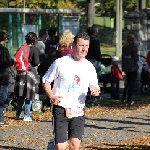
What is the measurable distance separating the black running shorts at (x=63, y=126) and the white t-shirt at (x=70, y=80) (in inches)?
4.5

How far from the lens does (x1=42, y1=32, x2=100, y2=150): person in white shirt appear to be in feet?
28.4

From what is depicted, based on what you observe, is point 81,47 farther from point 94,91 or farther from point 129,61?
point 129,61

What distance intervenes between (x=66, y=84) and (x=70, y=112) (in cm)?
34

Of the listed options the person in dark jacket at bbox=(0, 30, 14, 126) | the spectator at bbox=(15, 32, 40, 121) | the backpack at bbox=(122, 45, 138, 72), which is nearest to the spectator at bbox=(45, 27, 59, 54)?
the spectator at bbox=(15, 32, 40, 121)

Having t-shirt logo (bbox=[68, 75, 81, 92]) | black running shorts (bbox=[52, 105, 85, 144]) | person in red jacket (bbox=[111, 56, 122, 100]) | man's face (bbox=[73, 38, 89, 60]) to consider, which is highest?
man's face (bbox=[73, 38, 89, 60])

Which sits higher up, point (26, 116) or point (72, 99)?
point (72, 99)

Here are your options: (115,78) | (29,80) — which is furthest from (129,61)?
(29,80)

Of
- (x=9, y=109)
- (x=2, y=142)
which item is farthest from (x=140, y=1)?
(x=2, y=142)

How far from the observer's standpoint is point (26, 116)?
14.9 metres

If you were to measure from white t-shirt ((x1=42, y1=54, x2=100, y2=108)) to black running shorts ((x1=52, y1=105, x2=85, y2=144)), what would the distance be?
11cm

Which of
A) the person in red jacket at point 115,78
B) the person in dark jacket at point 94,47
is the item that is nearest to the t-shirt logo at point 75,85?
the person in dark jacket at point 94,47

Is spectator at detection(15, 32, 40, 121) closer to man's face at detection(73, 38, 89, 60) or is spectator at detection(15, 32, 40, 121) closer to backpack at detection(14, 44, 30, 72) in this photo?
backpack at detection(14, 44, 30, 72)

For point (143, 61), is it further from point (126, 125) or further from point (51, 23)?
point (51, 23)

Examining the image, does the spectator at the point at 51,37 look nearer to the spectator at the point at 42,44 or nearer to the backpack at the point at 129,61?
the spectator at the point at 42,44
